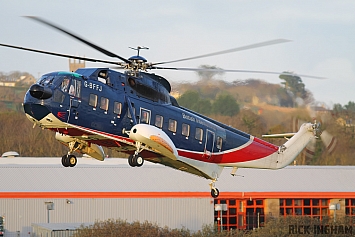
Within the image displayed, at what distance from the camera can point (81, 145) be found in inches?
1227

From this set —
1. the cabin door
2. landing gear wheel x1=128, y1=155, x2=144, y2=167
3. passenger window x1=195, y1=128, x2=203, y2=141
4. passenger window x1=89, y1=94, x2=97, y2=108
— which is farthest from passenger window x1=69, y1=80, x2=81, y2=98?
the cabin door

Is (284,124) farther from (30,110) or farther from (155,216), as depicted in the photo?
(30,110)

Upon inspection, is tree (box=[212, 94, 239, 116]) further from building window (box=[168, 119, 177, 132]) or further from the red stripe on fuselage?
building window (box=[168, 119, 177, 132])

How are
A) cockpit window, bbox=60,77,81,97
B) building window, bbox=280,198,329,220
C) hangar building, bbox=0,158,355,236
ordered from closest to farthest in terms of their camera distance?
1. cockpit window, bbox=60,77,81,97
2. hangar building, bbox=0,158,355,236
3. building window, bbox=280,198,329,220

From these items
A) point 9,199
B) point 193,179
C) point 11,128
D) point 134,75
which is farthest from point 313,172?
point 134,75

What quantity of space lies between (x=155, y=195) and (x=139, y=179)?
6.81 ft

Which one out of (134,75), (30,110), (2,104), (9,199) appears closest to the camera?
(30,110)

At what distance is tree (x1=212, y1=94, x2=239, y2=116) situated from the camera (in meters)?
63.6

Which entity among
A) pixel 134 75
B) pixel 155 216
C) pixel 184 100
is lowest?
pixel 155 216

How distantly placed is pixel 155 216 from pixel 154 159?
18561 millimetres

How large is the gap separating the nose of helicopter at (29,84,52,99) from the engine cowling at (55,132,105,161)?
8.75 feet

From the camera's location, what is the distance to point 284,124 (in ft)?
199

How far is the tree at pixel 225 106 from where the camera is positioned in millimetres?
63562

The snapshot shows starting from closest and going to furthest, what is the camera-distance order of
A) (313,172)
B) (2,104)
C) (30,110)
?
(30,110) < (313,172) < (2,104)
